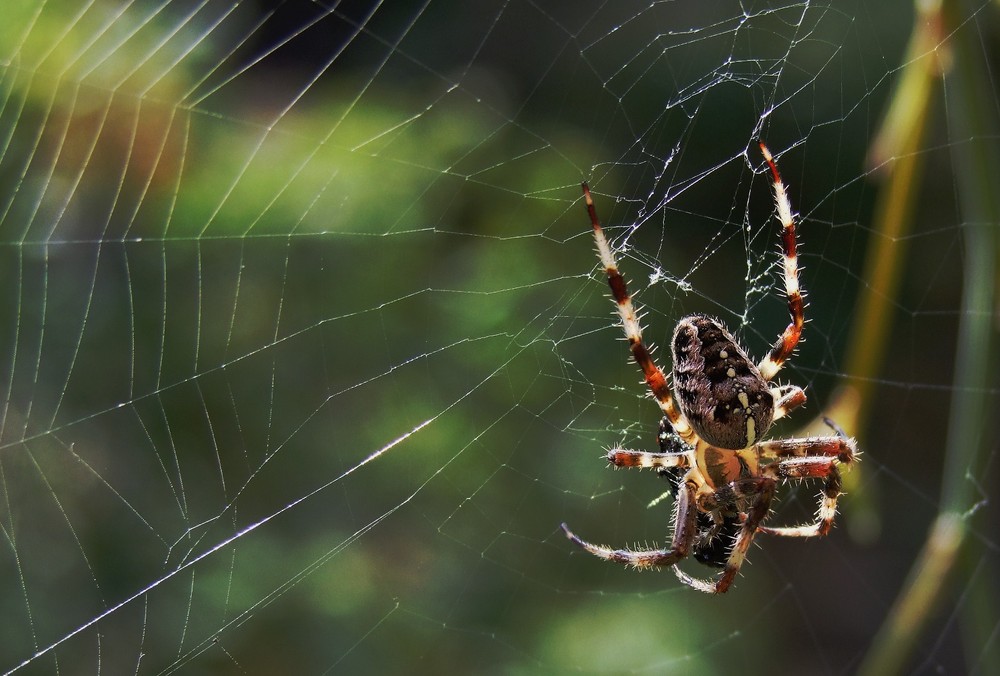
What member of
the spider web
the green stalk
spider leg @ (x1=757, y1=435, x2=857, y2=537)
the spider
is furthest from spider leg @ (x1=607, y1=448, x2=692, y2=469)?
the green stalk

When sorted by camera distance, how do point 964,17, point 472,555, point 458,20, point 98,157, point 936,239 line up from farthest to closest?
point 936,239 < point 458,20 < point 472,555 < point 98,157 < point 964,17

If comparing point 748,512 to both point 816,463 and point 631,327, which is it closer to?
point 816,463

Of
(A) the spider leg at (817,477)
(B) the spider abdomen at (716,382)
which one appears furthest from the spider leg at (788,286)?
(A) the spider leg at (817,477)

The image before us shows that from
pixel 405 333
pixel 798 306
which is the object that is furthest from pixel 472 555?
pixel 798 306

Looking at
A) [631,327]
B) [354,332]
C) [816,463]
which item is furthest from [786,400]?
[354,332]

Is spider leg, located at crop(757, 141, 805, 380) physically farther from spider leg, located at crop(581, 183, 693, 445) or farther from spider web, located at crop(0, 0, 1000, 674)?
spider leg, located at crop(581, 183, 693, 445)

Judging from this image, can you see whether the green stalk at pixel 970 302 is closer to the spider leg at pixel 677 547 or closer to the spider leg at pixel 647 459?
the spider leg at pixel 677 547

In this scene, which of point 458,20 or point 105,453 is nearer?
point 105,453

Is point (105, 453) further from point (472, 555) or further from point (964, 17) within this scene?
point (964, 17)
